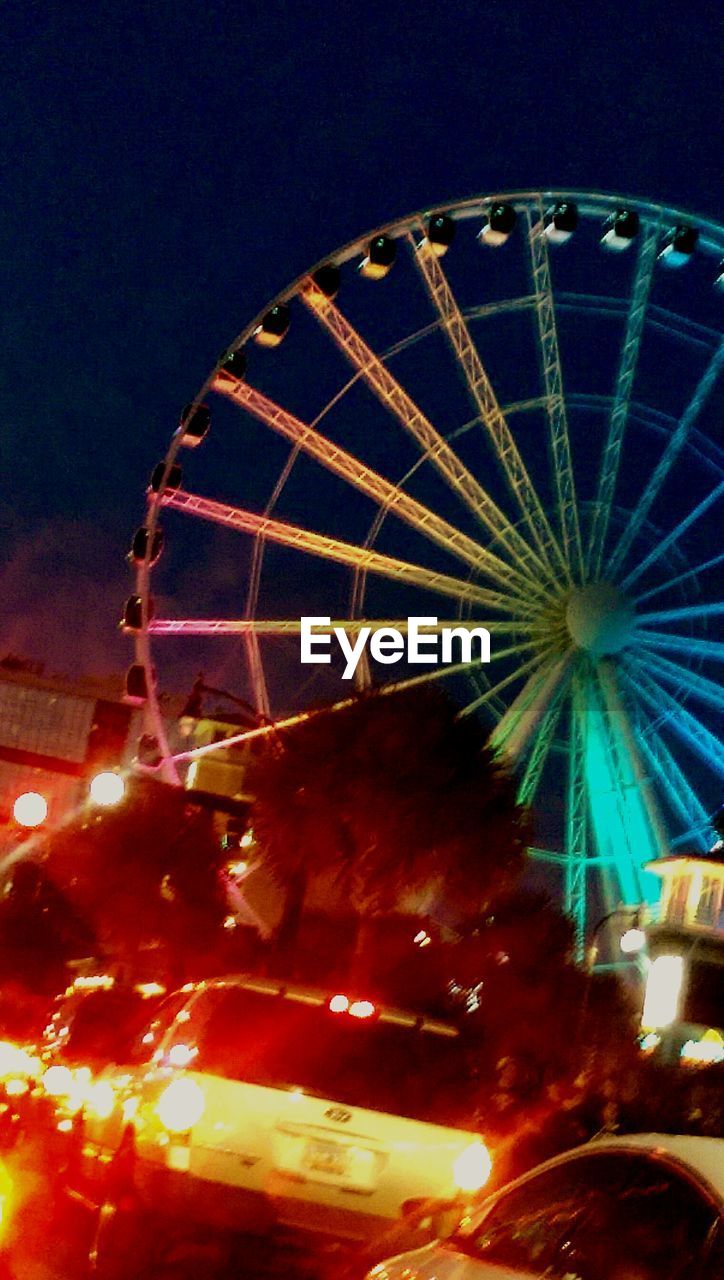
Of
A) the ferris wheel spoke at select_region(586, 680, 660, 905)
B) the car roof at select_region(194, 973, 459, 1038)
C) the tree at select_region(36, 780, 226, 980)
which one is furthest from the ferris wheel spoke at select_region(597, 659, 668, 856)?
the car roof at select_region(194, 973, 459, 1038)

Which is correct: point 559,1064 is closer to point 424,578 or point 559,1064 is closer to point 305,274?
point 424,578

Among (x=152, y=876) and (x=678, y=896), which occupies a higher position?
(x=678, y=896)

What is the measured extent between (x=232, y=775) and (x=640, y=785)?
19.8 m

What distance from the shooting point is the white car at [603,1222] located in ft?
13.3

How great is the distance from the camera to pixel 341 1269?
817 cm

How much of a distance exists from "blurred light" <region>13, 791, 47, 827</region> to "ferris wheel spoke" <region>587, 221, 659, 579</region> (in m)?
15.2

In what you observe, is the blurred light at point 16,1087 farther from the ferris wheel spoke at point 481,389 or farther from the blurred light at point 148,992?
the ferris wheel spoke at point 481,389

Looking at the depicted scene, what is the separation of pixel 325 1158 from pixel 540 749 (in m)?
19.5

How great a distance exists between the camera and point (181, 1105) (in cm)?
805

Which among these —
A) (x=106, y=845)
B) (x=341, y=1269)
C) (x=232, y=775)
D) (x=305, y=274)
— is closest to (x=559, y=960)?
(x=305, y=274)

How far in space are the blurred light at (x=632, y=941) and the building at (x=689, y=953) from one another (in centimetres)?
528

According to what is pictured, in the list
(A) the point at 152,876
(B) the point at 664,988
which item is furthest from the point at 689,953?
(A) the point at 152,876

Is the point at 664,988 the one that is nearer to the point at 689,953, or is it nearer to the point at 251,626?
the point at 689,953

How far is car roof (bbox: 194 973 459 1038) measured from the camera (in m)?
8.41
